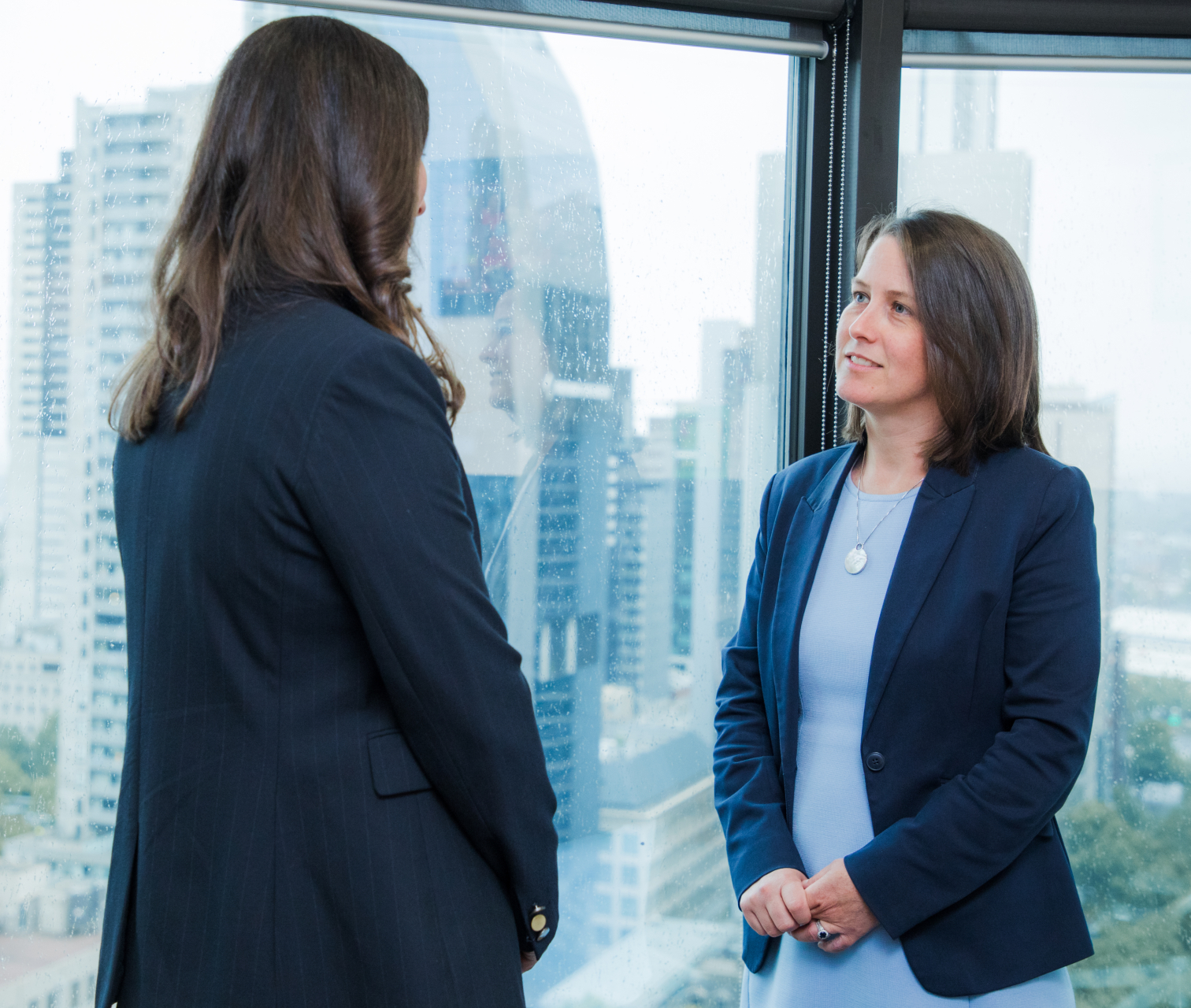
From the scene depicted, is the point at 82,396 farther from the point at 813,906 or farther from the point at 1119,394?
the point at 1119,394

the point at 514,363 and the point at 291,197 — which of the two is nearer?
the point at 291,197

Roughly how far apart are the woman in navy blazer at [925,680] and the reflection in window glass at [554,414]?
0.48m

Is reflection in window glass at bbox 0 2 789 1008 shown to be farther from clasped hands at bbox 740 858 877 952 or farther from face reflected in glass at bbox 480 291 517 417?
clasped hands at bbox 740 858 877 952

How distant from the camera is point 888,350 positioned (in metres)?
1.42

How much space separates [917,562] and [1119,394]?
0.98 metres

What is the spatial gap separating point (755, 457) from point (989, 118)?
79 centimetres

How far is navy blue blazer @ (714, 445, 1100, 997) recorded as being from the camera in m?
1.24

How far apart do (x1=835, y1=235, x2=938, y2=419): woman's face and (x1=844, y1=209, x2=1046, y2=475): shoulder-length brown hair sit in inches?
0.6

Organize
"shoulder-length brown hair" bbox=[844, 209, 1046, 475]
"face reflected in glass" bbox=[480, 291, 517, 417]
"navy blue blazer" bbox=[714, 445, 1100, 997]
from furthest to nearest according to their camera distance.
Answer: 1. "face reflected in glass" bbox=[480, 291, 517, 417]
2. "shoulder-length brown hair" bbox=[844, 209, 1046, 475]
3. "navy blue blazer" bbox=[714, 445, 1100, 997]

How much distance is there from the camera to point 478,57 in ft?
6.00

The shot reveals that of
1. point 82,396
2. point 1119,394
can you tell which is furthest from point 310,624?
point 1119,394

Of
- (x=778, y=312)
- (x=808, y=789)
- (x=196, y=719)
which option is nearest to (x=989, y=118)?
(x=778, y=312)

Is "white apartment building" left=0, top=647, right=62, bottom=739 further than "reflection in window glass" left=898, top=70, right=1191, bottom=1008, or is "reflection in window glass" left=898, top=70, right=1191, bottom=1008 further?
"reflection in window glass" left=898, top=70, right=1191, bottom=1008

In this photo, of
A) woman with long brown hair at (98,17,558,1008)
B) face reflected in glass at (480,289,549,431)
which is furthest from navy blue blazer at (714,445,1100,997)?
face reflected in glass at (480,289,549,431)
